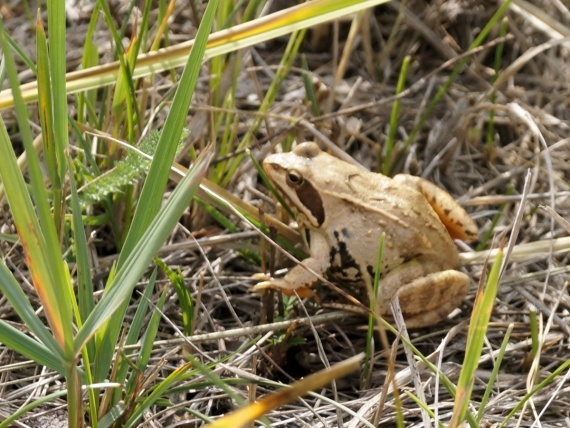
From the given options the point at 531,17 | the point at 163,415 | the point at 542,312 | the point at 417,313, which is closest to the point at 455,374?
the point at 417,313

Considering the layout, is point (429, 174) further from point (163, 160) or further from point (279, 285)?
point (163, 160)

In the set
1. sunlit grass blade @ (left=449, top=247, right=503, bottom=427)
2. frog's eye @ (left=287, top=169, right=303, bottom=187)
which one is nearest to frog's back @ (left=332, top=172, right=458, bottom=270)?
frog's eye @ (left=287, top=169, right=303, bottom=187)

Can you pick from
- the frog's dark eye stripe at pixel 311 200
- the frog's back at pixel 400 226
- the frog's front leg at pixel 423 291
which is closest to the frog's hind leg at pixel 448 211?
the frog's back at pixel 400 226

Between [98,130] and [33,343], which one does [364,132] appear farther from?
[33,343]

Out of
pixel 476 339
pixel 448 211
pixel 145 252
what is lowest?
pixel 448 211

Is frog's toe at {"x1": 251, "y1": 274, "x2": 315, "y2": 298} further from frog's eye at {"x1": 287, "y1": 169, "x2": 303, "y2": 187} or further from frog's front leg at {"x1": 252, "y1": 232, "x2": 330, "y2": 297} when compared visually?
frog's eye at {"x1": 287, "y1": 169, "x2": 303, "y2": 187}

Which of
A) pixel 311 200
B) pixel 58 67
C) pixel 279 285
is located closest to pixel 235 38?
pixel 58 67

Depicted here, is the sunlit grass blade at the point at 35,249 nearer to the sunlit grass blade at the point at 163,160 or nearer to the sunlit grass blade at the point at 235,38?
the sunlit grass blade at the point at 163,160

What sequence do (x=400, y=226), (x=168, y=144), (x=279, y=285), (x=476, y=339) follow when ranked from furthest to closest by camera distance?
1. (x=400, y=226)
2. (x=279, y=285)
3. (x=168, y=144)
4. (x=476, y=339)
